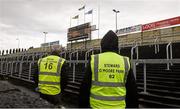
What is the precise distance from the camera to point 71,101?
8055 millimetres

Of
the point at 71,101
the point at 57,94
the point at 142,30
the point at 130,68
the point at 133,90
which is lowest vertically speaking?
the point at 71,101

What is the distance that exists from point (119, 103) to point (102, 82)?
289 mm

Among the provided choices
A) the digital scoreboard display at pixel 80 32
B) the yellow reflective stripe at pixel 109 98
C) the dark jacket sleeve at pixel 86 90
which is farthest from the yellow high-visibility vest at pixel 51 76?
the digital scoreboard display at pixel 80 32

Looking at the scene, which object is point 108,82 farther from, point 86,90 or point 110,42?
point 110,42

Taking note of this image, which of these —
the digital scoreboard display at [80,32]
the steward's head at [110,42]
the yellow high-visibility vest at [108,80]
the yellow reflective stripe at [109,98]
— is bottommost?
the yellow reflective stripe at [109,98]

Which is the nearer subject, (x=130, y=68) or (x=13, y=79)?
(x=130, y=68)

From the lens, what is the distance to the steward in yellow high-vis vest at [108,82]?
2498 mm

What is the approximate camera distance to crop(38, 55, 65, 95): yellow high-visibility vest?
430 cm

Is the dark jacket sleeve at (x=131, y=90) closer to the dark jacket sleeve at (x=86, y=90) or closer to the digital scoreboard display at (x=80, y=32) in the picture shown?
the dark jacket sleeve at (x=86, y=90)

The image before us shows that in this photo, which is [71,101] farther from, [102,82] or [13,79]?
[13,79]

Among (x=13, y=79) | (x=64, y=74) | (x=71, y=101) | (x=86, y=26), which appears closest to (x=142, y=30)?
(x=86, y=26)

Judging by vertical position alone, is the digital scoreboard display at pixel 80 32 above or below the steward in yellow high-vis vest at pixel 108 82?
above

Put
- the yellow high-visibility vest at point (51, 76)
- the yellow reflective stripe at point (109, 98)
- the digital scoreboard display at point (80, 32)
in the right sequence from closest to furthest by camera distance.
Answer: the yellow reflective stripe at point (109, 98) → the yellow high-visibility vest at point (51, 76) → the digital scoreboard display at point (80, 32)

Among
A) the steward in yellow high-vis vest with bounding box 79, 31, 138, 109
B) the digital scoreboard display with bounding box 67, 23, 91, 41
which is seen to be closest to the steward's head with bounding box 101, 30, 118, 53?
the steward in yellow high-vis vest with bounding box 79, 31, 138, 109
